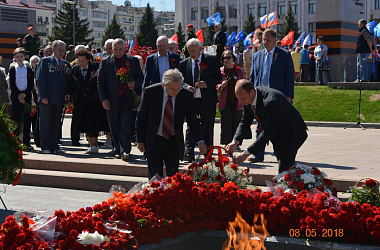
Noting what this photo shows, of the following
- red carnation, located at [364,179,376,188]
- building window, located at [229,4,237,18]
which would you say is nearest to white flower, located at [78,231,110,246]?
red carnation, located at [364,179,376,188]

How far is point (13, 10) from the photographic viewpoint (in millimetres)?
34562

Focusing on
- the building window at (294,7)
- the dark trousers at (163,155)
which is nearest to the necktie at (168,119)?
the dark trousers at (163,155)

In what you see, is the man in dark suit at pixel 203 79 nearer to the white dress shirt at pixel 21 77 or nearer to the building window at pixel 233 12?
the white dress shirt at pixel 21 77

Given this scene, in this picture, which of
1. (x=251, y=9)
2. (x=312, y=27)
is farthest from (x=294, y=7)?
(x=251, y=9)

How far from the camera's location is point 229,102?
12.6m

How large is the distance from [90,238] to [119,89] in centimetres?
661

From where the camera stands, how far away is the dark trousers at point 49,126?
1274cm

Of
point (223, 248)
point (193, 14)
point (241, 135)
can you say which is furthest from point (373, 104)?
point (193, 14)

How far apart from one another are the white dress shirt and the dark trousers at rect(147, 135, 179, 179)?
6663 millimetres

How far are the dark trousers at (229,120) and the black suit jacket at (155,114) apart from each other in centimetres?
474

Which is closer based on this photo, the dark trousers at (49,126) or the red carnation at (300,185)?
the red carnation at (300,185)

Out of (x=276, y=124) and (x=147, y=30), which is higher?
(x=147, y=30)

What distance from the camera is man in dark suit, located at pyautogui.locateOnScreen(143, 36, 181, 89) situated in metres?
11.3

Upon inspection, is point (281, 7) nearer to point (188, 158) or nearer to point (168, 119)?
point (188, 158)
